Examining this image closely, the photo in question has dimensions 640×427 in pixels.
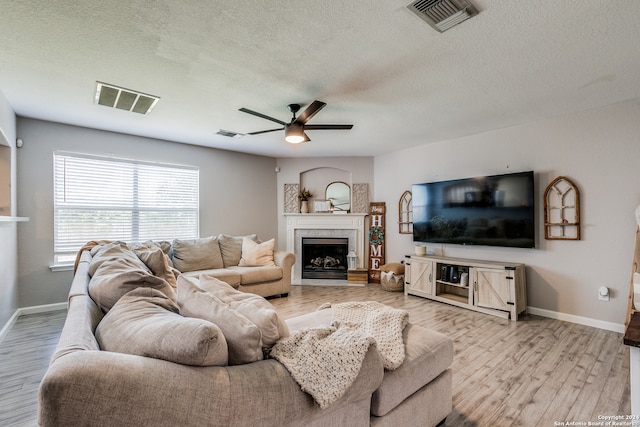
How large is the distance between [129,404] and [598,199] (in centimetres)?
434

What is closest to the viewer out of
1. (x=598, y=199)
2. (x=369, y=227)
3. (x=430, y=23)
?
(x=430, y=23)

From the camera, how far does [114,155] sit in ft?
13.9

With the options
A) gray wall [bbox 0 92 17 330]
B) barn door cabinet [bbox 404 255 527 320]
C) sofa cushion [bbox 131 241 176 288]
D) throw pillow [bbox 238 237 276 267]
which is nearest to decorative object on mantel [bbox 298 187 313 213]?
throw pillow [bbox 238 237 276 267]

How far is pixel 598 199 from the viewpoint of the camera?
128 inches

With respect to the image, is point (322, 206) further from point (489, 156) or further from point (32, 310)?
point (32, 310)

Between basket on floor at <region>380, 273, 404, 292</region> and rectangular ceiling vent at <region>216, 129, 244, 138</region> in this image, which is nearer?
rectangular ceiling vent at <region>216, 129, 244, 138</region>

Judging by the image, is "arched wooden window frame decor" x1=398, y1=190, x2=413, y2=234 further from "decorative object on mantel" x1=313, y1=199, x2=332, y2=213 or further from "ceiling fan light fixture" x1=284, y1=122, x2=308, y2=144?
"ceiling fan light fixture" x1=284, y1=122, x2=308, y2=144

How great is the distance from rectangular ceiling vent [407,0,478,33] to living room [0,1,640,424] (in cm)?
10

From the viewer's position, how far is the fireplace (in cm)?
576

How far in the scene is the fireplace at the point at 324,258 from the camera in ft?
18.9

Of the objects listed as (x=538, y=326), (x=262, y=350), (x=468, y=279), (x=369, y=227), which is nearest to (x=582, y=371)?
(x=538, y=326)

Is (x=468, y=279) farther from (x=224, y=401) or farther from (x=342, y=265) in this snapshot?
(x=224, y=401)

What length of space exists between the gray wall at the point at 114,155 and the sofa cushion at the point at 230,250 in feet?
1.64

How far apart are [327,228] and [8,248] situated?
14.0ft
